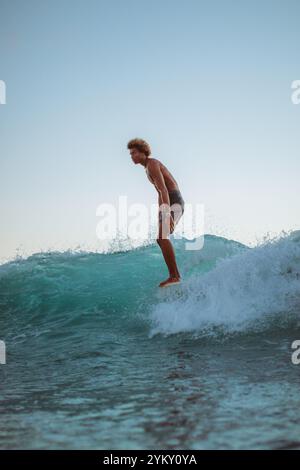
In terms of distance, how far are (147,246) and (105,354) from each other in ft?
25.6

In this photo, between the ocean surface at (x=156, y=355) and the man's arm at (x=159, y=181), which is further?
the man's arm at (x=159, y=181)

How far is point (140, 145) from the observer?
6945 mm

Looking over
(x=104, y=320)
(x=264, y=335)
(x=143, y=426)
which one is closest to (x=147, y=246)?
(x=104, y=320)

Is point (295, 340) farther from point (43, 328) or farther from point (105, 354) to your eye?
point (43, 328)

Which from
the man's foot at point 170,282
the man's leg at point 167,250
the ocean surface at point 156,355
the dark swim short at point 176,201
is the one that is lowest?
the ocean surface at point 156,355

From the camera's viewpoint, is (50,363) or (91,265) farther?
(91,265)

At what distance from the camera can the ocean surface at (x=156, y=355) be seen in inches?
89.9

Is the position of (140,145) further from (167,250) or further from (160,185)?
(167,250)

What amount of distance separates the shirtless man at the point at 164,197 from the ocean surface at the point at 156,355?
0.45 metres

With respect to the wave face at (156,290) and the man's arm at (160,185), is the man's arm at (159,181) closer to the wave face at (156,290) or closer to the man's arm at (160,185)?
the man's arm at (160,185)

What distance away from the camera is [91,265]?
38.7 ft

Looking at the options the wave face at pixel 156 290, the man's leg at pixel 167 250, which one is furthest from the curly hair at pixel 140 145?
the wave face at pixel 156 290
